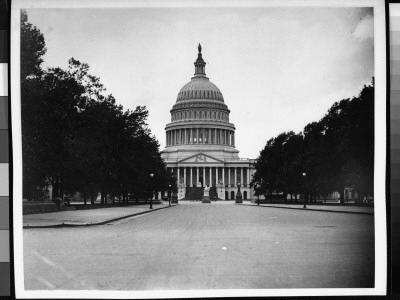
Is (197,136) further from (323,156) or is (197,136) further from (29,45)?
(29,45)

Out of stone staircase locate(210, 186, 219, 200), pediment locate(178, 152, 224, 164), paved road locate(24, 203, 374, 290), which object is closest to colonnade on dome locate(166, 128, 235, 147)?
pediment locate(178, 152, 224, 164)

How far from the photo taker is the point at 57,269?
10.7 m

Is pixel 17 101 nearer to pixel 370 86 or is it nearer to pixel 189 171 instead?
pixel 370 86

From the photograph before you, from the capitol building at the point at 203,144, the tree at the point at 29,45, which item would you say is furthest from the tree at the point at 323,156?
the capitol building at the point at 203,144

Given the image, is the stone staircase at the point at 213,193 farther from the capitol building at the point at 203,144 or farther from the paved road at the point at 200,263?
the paved road at the point at 200,263

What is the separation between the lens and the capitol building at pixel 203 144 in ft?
433

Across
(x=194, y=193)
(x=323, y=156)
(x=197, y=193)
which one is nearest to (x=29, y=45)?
(x=323, y=156)

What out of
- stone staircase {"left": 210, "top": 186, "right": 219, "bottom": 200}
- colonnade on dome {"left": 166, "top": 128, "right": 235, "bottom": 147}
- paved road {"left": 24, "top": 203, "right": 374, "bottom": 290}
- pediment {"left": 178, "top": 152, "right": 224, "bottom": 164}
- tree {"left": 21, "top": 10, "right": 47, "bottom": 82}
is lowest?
stone staircase {"left": 210, "top": 186, "right": 219, "bottom": 200}

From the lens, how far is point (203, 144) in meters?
136

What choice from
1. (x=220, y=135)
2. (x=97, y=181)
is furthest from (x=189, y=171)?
(x=97, y=181)

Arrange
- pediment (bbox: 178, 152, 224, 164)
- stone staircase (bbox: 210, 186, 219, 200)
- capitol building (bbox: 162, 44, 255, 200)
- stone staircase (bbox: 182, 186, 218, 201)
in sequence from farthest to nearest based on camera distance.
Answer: capitol building (bbox: 162, 44, 255, 200) < pediment (bbox: 178, 152, 224, 164) < stone staircase (bbox: 210, 186, 219, 200) < stone staircase (bbox: 182, 186, 218, 201)

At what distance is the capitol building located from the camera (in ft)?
433

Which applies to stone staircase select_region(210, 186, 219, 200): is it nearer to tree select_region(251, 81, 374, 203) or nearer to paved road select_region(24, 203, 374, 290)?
tree select_region(251, 81, 374, 203)

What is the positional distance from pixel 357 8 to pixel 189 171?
123m
